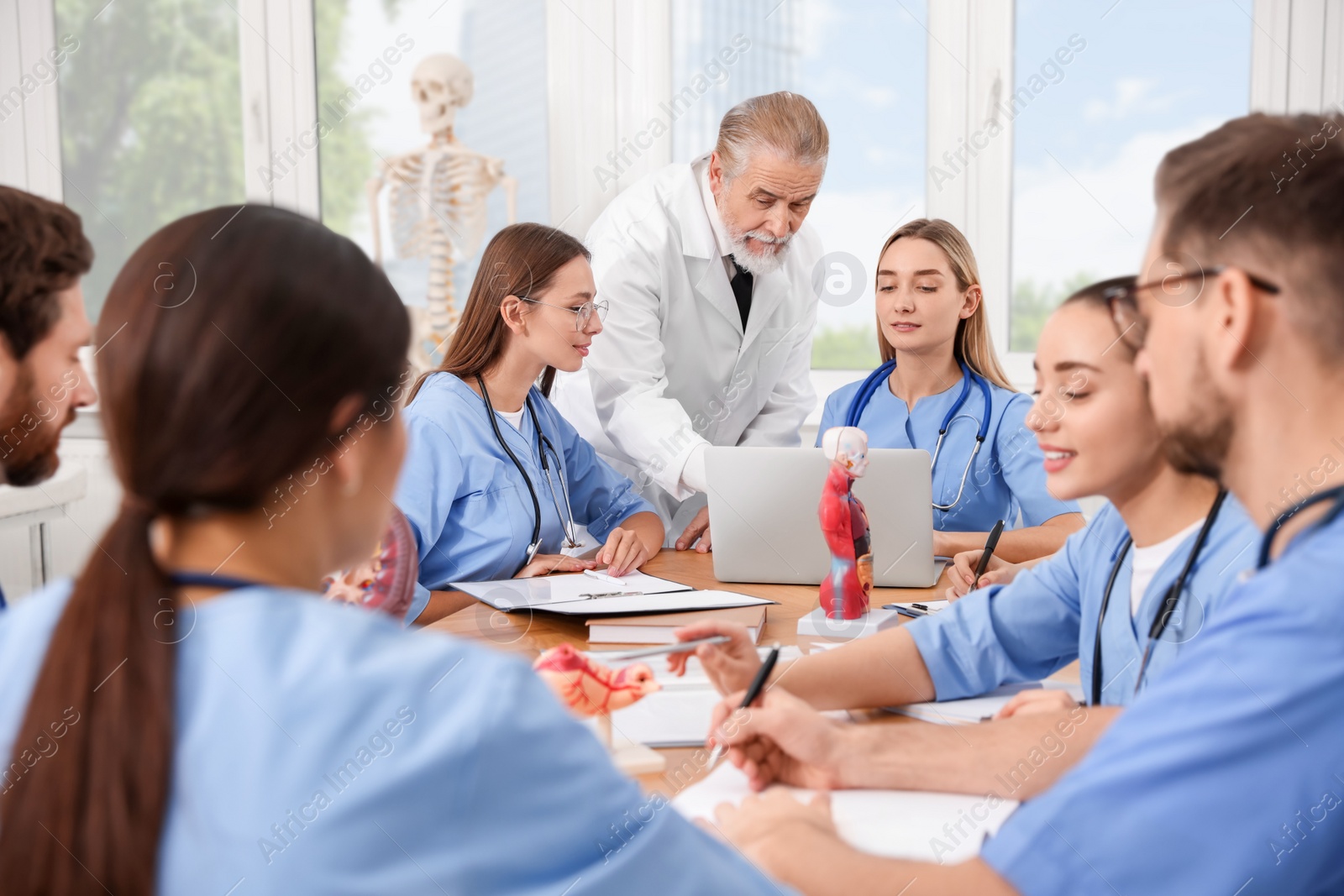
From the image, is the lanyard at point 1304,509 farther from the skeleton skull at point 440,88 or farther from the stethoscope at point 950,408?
the skeleton skull at point 440,88

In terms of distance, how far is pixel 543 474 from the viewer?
247 centimetres

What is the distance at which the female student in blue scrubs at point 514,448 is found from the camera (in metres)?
2.24

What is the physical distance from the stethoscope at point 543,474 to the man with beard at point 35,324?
3.73ft

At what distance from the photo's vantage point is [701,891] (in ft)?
2.14

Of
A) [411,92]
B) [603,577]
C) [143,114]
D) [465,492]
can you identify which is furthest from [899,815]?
[143,114]

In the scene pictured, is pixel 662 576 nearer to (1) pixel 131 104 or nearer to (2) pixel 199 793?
(2) pixel 199 793

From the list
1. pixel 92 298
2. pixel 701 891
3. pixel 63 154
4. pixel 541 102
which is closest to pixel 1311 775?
pixel 701 891

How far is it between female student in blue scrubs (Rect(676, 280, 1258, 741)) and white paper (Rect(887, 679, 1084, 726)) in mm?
13

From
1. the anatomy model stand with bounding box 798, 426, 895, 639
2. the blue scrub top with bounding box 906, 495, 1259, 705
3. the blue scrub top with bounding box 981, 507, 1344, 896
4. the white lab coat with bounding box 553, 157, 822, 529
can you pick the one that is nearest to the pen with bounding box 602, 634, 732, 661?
the blue scrub top with bounding box 906, 495, 1259, 705

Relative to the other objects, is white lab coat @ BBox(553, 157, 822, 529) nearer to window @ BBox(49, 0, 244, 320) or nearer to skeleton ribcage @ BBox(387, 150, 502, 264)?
skeleton ribcage @ BBox(387, 150, 502, 264)

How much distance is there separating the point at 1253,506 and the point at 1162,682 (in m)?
0.18

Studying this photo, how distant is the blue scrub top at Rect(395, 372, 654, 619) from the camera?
222cm

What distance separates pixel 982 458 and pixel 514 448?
1.15 metres

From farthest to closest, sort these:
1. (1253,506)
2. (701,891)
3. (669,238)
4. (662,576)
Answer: (669,238)
(662,576)
(1253,506)
(701,891)
